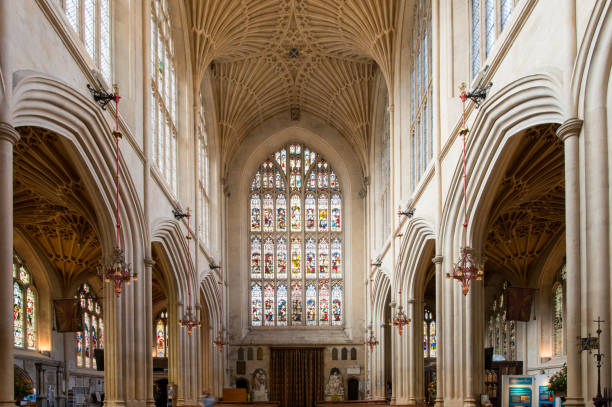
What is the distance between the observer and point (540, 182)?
16016mm

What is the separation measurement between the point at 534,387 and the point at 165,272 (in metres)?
11.1

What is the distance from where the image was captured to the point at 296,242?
37.1 meters

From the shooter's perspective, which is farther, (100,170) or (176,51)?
A: (176,51)

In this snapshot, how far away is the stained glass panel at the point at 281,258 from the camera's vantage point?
36750mm

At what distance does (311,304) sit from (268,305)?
7.19 ft

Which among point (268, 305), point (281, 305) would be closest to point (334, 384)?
point (281, 305)

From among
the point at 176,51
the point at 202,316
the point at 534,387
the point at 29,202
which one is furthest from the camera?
the point at 202,316

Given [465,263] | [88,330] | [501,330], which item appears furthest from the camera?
[501,330]

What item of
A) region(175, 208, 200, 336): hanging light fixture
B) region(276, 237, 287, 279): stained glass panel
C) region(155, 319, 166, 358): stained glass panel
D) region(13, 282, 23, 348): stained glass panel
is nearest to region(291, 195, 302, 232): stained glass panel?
region(276, 237, 287, 279): stained glass panel

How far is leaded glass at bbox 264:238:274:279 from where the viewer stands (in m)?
36.7

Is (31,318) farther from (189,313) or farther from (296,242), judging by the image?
(296,242)

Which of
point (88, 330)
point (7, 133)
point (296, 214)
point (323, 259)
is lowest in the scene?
point (88, 330)

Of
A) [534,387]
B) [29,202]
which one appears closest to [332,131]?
[29,202]

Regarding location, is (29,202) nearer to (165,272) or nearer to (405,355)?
(165,272)
